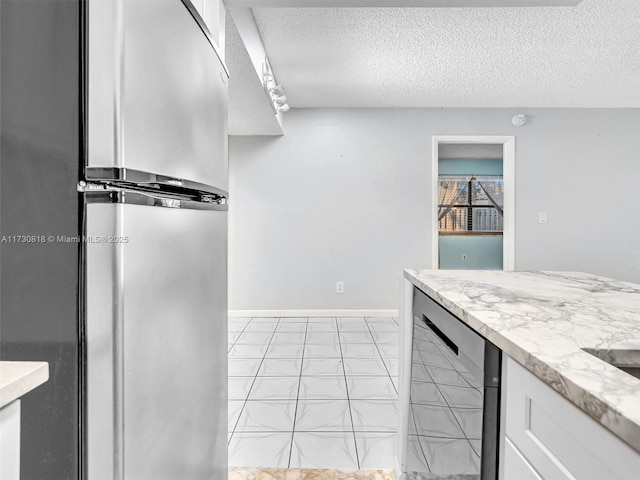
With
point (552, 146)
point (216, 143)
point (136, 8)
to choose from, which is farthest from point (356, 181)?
point (136, 8)

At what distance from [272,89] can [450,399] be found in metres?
2.72

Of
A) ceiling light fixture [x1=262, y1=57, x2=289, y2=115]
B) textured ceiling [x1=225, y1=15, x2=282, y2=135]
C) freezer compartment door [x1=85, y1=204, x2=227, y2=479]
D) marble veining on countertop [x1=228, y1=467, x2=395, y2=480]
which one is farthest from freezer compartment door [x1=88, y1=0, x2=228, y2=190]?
ceiling light fixture [x1=262, y1=57, x2=289, y2=115]

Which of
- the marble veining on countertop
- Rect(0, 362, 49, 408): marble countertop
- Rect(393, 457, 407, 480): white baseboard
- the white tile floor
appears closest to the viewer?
Rect(0, 362, 49, 408): marble countertop

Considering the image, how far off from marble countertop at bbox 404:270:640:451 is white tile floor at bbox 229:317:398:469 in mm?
978

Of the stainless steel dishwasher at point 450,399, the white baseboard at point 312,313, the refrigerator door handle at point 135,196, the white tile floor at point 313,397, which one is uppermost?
the refrigerator door handle at point 135,196

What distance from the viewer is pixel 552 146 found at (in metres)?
4.20

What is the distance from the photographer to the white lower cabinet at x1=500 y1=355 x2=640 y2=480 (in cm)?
43

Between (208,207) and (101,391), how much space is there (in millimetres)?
573

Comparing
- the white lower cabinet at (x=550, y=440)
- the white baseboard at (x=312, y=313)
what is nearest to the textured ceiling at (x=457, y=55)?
the white baseboard at (x=312, y=313)

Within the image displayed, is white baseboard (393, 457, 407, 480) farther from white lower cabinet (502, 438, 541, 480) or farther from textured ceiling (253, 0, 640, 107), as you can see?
textured ceiling (253, 0, 640, 107)

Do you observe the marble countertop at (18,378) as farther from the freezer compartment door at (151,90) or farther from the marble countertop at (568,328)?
the marble countertop at (568,328)

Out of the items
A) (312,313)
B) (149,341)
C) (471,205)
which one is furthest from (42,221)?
(471,205)

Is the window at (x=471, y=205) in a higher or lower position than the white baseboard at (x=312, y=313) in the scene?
higher

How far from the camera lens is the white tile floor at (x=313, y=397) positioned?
1.74 metres
